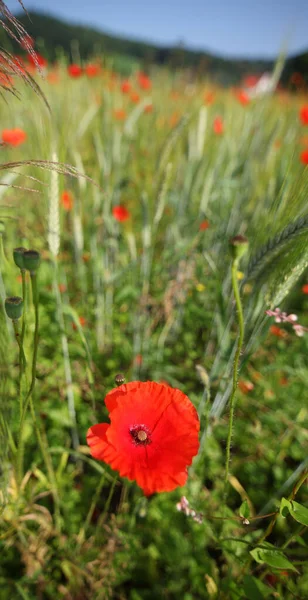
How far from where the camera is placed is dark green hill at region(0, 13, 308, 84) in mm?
2422

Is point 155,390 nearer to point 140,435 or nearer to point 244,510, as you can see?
point 140,435

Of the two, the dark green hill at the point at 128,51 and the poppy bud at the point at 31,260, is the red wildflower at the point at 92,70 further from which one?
the poppy bud at the point at 31,260

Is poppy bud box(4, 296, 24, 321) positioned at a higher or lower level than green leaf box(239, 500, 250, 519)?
higher

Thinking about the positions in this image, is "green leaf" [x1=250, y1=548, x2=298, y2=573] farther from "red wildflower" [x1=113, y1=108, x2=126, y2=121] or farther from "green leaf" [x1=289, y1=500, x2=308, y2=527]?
"red wildflower" [x1=113, y1=108, x2=126, y2=121]

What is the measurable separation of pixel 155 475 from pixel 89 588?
77cm

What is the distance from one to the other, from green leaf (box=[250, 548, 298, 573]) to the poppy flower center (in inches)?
8.7

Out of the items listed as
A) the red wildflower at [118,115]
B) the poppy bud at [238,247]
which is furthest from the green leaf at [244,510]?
the red wildflower at [118,115]

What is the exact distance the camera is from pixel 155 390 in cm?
54

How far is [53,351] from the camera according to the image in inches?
62.8

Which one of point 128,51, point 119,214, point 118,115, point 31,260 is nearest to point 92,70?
point 118,115

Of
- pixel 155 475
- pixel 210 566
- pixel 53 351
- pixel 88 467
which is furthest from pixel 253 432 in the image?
pixel 155 475

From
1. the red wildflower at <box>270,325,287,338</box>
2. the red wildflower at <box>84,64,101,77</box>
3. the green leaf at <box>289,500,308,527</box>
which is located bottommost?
the red wildflower at <box>270,325,287,338</box>

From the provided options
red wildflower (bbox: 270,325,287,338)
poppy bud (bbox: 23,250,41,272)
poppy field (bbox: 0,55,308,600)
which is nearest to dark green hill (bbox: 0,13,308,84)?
poppy bud (bbox: 23,250,41,272)

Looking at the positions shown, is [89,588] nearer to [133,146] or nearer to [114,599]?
[114,599]
